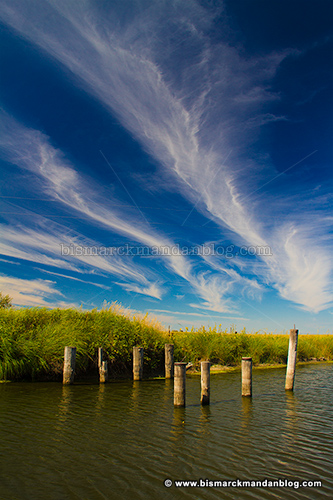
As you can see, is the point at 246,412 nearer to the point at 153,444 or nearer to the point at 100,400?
the point at 153,444

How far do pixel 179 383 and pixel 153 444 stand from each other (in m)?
3.23

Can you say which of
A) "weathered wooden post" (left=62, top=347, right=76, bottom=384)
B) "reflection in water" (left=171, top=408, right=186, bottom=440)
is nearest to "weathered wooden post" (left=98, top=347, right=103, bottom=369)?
"weathered wooden post" (left=62, top=347, right=76, bottom=384)

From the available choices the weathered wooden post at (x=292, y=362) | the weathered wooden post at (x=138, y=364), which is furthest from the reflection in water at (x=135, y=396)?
the weathered wooden post at (x=292, y=362)

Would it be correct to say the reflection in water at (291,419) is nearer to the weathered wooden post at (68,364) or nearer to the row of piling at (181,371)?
the row of piling at (181,371)

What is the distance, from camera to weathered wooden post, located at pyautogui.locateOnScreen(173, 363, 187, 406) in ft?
33.5

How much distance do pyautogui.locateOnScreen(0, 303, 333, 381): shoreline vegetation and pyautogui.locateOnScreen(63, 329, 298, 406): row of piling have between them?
47.4 inches

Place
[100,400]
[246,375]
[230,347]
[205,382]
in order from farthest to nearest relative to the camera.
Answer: [230,347]
[246,375]
[100,400]
[205,382]

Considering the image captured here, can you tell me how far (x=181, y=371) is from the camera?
1022cm

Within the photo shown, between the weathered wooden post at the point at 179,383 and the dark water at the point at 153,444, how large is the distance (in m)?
0.33

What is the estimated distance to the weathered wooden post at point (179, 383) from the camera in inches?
402

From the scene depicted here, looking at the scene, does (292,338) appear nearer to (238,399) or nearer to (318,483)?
(238,399)

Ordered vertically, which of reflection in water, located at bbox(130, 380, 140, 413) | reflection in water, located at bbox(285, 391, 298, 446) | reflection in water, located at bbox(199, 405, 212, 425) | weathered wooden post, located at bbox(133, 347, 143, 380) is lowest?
reflection in water, located at bbox(130, 380, 140, 413)

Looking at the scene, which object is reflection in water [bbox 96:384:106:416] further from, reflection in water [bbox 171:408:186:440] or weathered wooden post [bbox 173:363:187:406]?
weathered wooden post [bbox 173:363:187:406]

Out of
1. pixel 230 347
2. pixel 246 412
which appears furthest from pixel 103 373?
pixel 230 347
